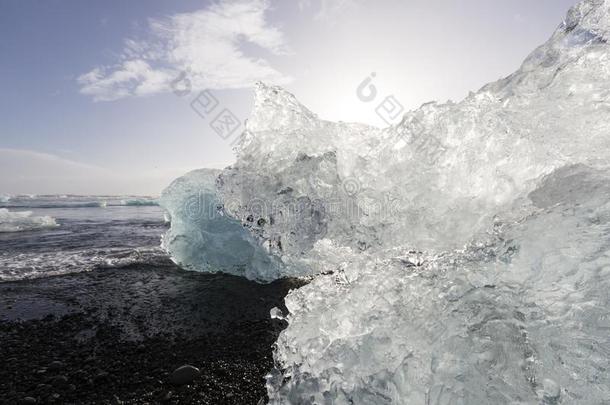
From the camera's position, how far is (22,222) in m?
12.4

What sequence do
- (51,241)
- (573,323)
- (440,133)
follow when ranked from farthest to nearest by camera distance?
1. (51,241)
2. (440,133)
3. (573,323)

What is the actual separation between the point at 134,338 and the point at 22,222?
12872 mm

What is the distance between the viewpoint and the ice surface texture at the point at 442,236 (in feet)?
5.09

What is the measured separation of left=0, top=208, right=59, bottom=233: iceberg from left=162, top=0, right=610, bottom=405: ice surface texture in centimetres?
946

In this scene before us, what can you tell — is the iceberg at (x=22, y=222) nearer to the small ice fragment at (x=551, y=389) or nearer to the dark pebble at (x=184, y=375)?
the dark pebble at (x=184, y=375)

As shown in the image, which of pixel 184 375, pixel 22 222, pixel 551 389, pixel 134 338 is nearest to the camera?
pixel 551 389

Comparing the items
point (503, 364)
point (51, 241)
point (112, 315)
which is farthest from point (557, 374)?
point (51, 241)

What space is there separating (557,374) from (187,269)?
5.41 meters

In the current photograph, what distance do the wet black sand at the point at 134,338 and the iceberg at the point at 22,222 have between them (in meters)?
8.91

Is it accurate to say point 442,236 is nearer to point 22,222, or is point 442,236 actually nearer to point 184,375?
point 184,375

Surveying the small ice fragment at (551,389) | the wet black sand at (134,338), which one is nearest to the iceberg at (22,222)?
the wet black sand at (134,338)

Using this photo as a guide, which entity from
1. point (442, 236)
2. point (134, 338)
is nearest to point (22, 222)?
point (134, 338)

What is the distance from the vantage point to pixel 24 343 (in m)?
3.09

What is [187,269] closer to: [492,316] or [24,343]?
[24,343]
